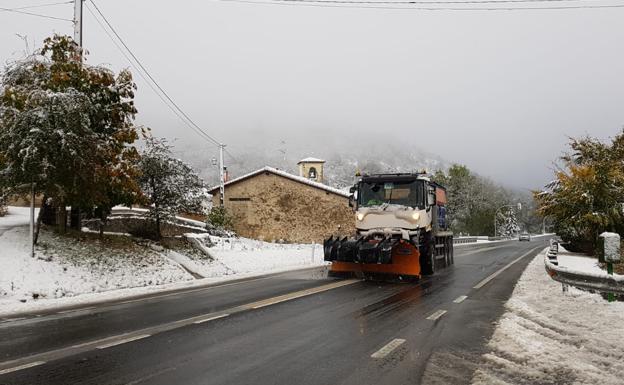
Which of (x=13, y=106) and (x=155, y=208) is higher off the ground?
(x=13, y=106)

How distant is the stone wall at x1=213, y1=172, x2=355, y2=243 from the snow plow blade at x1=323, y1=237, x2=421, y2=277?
888 inches

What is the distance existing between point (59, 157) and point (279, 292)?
7.24 meters

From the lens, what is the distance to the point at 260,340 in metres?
6.71

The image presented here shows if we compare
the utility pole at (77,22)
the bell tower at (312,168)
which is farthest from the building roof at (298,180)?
the utility pole at (77,22)

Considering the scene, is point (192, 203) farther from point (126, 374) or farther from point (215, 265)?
point (126, 374)

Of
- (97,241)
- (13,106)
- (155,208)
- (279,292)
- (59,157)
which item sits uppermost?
(13,106)

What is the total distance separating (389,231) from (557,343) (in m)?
8.25

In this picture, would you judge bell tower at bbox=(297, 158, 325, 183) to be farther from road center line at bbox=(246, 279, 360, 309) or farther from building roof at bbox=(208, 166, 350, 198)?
road center line at bbox=(246, 279, 360, 309)

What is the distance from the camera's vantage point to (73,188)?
548 inches

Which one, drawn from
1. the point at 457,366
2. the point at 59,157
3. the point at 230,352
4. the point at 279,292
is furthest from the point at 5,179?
the point at 457,366

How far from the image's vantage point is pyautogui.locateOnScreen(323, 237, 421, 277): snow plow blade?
13.7 m

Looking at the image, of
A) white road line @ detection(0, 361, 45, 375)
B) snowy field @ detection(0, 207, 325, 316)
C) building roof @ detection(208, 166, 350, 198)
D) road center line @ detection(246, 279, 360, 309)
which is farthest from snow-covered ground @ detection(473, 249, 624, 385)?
building roof @ detection(208, 166, 350, 198)

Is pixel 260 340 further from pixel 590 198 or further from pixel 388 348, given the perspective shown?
pixel 590 198

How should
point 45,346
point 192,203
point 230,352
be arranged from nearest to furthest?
point 230,352 < point 45,346 < point 192,203
